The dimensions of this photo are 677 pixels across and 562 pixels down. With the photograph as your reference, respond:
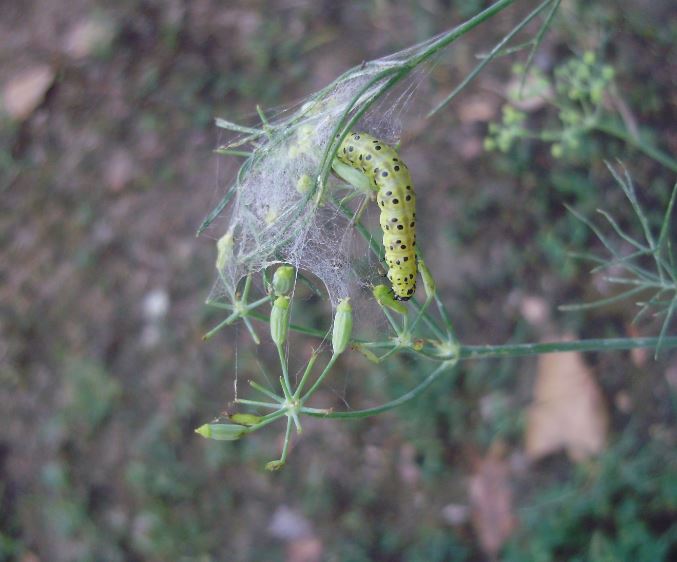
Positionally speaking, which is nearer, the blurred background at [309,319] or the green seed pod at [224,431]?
the green seed pod at [224,431]

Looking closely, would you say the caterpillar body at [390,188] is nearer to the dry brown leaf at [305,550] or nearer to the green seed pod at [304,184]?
the green seed pod at [304,184]

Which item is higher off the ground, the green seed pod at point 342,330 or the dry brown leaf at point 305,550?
the green seed pod at point 342,330

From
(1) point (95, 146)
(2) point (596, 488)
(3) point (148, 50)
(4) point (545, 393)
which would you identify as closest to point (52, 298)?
(1) point (95, 146)

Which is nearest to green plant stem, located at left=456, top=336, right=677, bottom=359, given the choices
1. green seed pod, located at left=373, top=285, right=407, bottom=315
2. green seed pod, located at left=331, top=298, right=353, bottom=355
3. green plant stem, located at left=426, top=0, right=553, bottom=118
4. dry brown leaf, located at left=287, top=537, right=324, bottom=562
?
green seed pod, located at left=373, top=285, right=407, bottom=315

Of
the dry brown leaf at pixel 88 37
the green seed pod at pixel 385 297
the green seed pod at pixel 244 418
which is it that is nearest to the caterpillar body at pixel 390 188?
the green seed pod at pixel 385 297

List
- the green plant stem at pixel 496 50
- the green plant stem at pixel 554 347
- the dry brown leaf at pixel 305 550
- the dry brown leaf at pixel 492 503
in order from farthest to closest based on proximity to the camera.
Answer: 1. the dry brown leaf at pixel 305 550
2. the dry brown leaf at pixel 492 503
3. the green plant stem at pixel 554 347
4. the green plant stem at pixel 496 50

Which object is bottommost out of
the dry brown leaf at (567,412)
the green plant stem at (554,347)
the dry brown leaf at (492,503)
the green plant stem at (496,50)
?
the dry brown leaf at (492,503)

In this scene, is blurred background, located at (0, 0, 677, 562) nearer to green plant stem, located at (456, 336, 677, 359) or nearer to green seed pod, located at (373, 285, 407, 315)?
green plant stem, located at (456, 336, 677, 359)

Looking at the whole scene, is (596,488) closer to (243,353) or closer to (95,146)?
(243,353)
